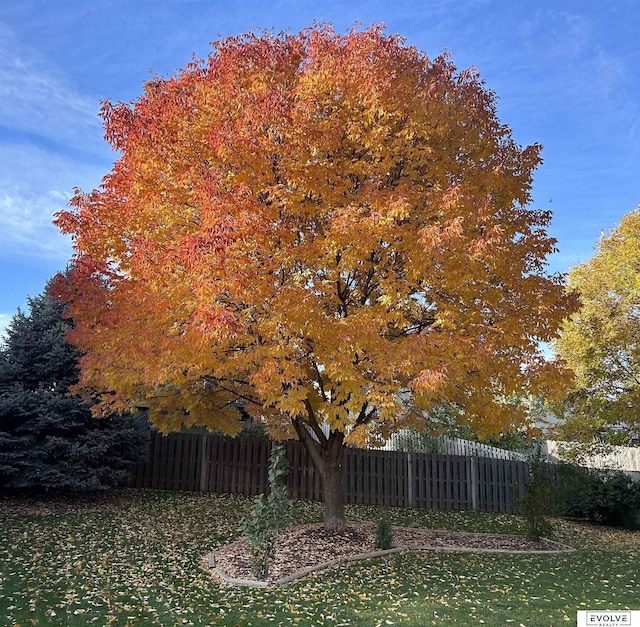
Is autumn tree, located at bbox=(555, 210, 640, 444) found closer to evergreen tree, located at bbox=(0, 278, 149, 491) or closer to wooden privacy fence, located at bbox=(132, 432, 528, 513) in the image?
wooden privacy fence, located at bbox=(132, 432, 528, 513)

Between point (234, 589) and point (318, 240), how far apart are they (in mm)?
5090

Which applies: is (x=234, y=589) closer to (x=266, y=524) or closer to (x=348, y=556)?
(x=266, y=524)

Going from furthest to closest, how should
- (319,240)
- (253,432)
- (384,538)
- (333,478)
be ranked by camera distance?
(253,432) → (333,478) → (384,538) → (319,240)

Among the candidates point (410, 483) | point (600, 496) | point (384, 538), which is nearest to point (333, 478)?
point (384, 538)

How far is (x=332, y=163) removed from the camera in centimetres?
874

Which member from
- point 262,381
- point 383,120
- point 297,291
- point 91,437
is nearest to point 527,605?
point 262,381

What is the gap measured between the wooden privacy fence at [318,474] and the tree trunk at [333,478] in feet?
17.2

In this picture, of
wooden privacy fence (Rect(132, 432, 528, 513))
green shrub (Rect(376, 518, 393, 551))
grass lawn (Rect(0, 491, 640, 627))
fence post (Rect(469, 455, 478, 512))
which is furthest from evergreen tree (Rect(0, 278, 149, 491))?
fence post (Rect(469, 455, 478, 512))

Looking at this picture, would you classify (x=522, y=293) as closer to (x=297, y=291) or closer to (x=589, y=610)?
(x=297, y=291)

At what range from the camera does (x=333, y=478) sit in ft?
36.0

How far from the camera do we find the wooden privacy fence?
16125 mm

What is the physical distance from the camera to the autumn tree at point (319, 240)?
7762mm

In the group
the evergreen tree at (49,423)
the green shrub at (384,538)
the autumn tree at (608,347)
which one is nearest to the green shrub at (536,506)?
the green shrub at (384,538)

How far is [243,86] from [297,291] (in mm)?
3875
